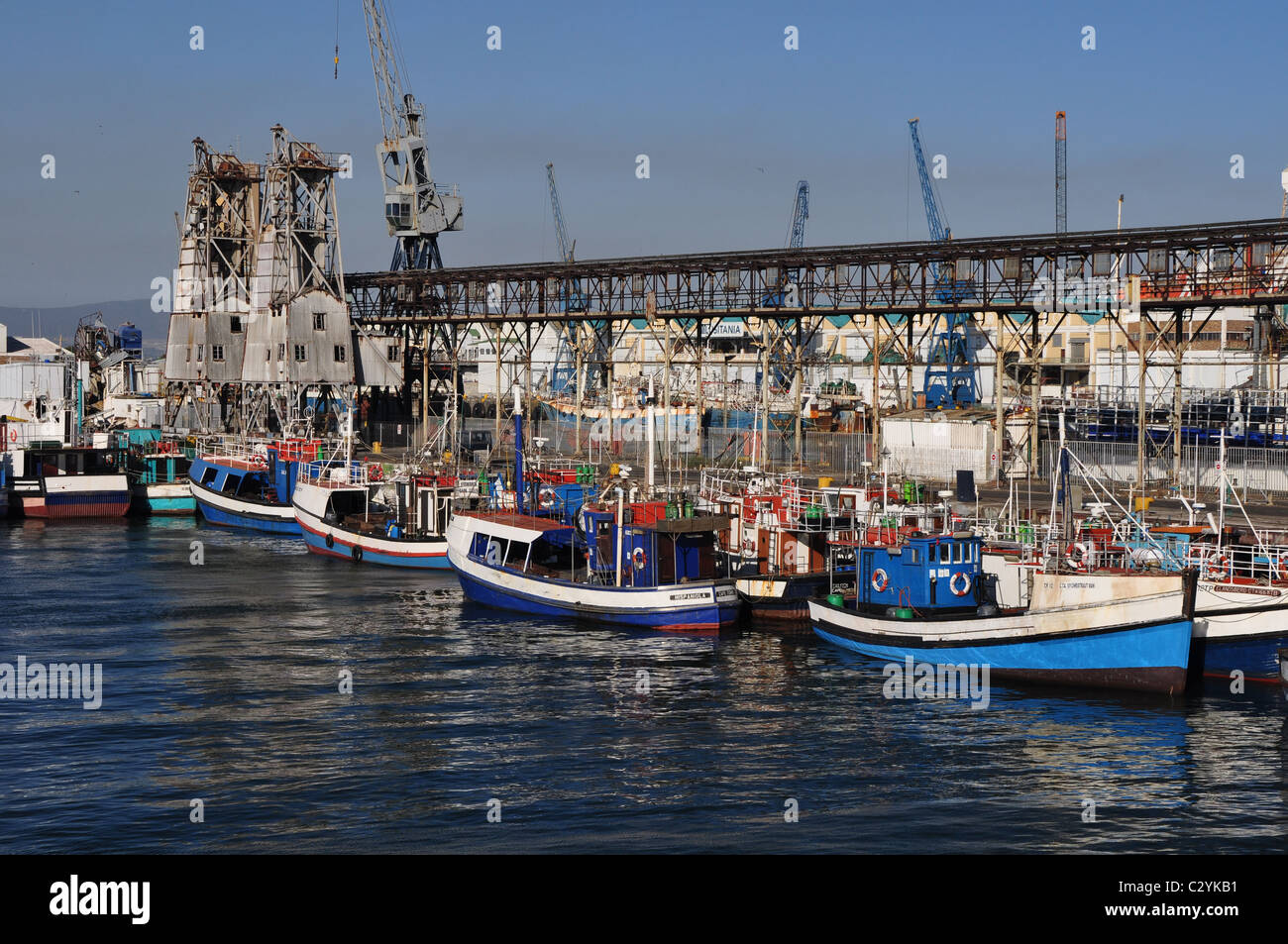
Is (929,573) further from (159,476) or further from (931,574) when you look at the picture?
(159,476)

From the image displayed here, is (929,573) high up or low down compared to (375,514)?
down

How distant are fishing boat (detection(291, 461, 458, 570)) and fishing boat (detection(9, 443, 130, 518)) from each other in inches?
766

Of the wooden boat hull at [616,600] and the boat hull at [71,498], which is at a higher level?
the boat hull at [71,498]

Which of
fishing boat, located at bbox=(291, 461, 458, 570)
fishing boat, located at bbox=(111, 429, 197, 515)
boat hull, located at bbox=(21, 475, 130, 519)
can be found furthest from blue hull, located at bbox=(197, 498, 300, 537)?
boat hull, located at bbox=(21, 475, 130, 519)

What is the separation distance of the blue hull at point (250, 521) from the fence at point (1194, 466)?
4981 centimetres

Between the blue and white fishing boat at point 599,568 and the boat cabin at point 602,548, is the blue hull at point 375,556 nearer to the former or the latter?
the blue and white fishing boat at point 599,568

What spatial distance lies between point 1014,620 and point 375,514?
156ft

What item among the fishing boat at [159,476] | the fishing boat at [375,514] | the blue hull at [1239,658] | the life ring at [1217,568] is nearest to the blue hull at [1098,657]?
the blue hull at [1239,658]

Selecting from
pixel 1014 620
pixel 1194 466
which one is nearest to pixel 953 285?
pixel 1194 466

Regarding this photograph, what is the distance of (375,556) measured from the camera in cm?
7531

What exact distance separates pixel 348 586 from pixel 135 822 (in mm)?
37226

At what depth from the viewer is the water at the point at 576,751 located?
30.5 m
